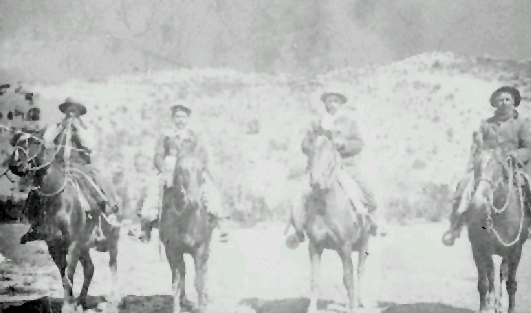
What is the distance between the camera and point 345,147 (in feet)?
18.0

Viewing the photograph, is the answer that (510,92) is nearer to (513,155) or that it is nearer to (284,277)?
(513,155)

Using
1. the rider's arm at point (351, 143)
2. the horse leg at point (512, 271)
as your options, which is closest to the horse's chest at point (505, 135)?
the horse leg at point (512, 271)

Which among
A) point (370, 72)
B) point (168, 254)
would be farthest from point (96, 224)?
point (370, 72)

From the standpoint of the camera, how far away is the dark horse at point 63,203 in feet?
17.9

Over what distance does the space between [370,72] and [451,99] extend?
3.04 feet

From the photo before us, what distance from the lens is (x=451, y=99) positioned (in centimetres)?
644

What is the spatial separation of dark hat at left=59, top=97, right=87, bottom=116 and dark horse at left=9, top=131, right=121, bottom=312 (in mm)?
528

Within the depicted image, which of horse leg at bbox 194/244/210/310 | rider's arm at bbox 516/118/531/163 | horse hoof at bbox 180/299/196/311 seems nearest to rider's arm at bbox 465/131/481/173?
rider's arm at bbox 516/118/531/163

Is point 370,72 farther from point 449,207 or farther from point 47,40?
point 47,40

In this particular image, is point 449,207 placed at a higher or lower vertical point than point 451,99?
lower

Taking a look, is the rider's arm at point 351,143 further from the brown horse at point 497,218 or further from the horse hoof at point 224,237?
the horse hoof at point 224,237

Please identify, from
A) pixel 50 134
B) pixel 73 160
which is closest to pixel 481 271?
pixel 73 160

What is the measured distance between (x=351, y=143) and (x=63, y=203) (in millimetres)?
2756

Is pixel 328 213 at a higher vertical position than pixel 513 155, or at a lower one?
lower
